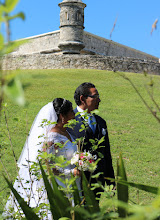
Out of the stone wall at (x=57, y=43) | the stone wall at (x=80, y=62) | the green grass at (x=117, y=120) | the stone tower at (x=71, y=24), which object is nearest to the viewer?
the green grass at (x=117, y=120)

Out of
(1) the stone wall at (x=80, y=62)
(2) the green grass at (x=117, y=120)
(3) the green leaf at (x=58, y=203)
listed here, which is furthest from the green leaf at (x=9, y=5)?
(1) the stone wall at (x=80, y=62)

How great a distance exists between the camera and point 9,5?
63 cm

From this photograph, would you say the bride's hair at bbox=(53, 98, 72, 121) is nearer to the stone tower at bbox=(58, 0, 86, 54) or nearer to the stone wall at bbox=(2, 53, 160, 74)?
the stone wall at bbox=(2, 53, 160, 74)

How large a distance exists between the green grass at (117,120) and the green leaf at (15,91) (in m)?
0.05

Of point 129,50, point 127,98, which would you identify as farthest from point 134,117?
point 129,50

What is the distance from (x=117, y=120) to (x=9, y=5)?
11626 millimetres

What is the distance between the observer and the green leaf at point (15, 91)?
56 cm

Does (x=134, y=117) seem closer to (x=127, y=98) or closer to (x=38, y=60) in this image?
(x=127, y=98)

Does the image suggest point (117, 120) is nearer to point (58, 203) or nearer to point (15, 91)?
point (58, 203)

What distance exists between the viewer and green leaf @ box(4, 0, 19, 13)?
62 cm

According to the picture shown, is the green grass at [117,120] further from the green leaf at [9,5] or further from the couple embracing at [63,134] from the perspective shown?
the couple embracing at [63,134]

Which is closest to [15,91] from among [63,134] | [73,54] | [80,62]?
[63,134]

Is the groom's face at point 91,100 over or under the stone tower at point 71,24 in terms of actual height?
under

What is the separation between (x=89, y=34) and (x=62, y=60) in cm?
1058
